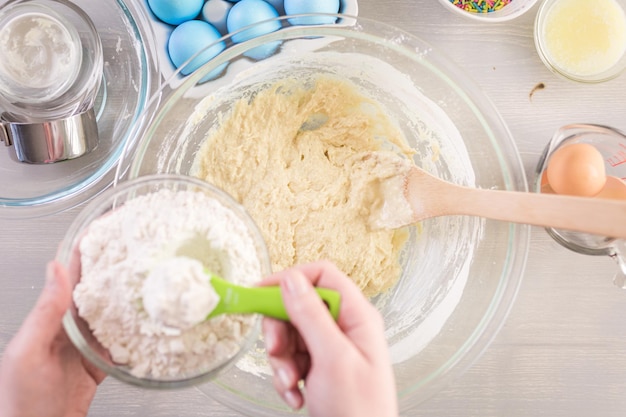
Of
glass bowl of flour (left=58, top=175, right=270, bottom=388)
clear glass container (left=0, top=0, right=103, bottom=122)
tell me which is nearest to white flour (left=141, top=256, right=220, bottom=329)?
glass bowl of flour (left=58, top=175, right=270, bottom=388)

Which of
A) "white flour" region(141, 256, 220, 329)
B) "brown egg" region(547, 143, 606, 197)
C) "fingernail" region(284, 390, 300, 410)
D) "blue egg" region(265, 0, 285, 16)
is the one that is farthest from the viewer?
"blue egg" region(265, 0, 285, 16)

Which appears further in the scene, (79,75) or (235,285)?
(79,75)

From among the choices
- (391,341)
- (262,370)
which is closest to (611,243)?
(391,341)

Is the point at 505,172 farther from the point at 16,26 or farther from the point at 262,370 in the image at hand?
the point at 16,26

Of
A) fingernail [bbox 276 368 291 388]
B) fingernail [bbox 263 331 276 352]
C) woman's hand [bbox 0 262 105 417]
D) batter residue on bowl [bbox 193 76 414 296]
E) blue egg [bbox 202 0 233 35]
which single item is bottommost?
woman's hand [bbox 0 262 105 417]

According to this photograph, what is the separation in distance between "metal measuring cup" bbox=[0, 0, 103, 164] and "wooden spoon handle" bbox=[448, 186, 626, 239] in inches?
42.0

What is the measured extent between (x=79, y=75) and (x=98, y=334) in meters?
0.90

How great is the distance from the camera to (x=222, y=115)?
1.47 metres

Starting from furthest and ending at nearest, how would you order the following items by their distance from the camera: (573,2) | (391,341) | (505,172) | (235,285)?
(573,2)
(391,341)
(505,172)
(235,285)

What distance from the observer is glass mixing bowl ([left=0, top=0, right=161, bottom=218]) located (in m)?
1.53

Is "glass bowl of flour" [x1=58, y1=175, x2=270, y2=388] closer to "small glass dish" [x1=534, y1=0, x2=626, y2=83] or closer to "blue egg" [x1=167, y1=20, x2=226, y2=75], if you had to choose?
"blue egg" [x1=167, y1=20, x2=226, y2=75]

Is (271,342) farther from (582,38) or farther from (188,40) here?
(582,38)

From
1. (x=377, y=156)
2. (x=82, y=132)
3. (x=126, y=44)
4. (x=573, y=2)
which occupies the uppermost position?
(x=573, y=2)

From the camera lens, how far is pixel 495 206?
1298 millimetres
